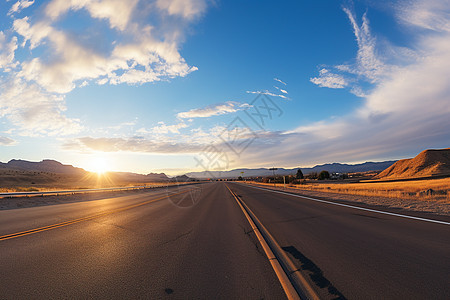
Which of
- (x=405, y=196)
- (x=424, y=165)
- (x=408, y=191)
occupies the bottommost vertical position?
(x=408, y=191)

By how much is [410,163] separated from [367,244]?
112 metres

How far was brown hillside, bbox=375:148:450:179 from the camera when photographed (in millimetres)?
76875

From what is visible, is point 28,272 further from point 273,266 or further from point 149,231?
point 273,266

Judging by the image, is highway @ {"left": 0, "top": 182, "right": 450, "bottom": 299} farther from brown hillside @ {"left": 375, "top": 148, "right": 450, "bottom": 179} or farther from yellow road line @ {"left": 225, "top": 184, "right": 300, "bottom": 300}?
brown hillside @ {"left": 375, "top": 148, "right": 450, "bottom": 179}

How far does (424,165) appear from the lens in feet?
275

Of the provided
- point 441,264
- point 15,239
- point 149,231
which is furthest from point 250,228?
point 15,239

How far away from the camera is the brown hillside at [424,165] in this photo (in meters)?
76.9

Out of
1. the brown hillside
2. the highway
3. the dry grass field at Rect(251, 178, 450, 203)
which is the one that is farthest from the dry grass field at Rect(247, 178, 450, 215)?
the brown hillside

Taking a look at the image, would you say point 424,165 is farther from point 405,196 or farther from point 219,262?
point 219,262

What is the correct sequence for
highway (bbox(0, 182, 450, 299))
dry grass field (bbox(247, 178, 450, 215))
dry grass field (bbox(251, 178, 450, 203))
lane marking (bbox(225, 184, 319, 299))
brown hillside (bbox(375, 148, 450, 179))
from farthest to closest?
1. brown hillside (bbox(375, 148, 450, 179))
2. dry grass field (bbox(251, 178, 450, 203))
3. dry grass field (bbox(247, 178, 450, 215))
4. highway (bbox(0, 182, 450, 299))
5. lane marking (bbox(225, 184, 319, 299))

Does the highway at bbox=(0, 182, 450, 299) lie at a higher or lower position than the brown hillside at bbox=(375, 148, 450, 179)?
lower

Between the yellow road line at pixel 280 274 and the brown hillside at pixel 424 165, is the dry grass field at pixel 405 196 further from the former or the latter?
the brown hillside at pixel 424 165

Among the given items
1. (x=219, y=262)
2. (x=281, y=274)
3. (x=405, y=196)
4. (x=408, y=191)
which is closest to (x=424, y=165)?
(x=408, y=191)

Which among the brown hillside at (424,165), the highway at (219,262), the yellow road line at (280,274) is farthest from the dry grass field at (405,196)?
the brown hillside at (424,165)
